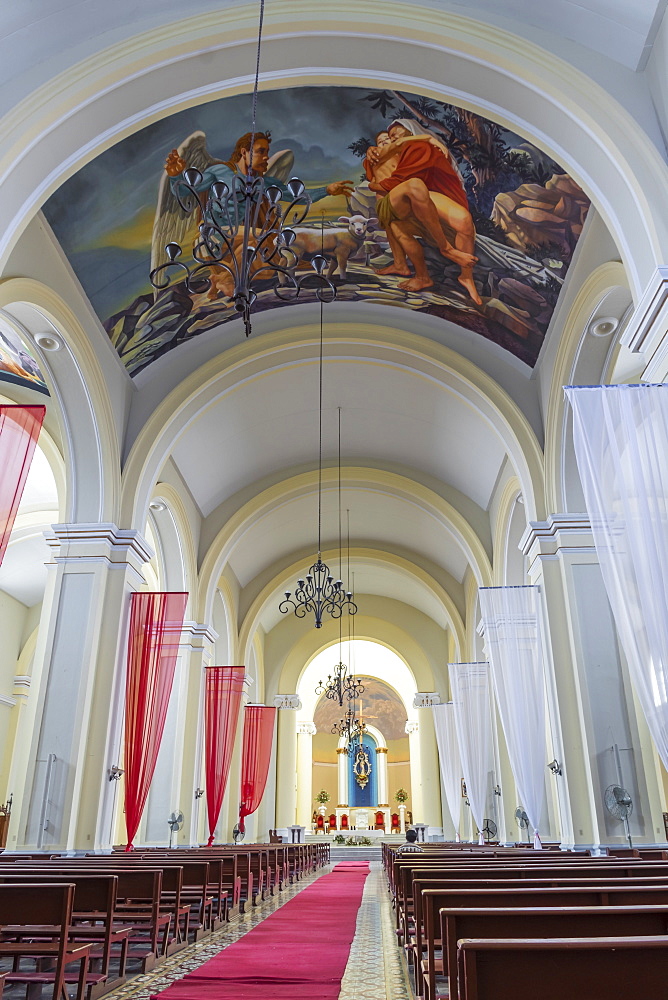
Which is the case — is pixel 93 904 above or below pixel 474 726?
below

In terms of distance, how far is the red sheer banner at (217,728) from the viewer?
12.9 meters

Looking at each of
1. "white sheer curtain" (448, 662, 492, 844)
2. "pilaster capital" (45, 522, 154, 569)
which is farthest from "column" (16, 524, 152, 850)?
"white sheer curtain" (448, 662, 492, 844)

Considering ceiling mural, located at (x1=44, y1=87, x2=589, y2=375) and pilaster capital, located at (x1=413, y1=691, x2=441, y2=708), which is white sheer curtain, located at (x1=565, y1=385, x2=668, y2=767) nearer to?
ceiling mural, located at (x1=44, y1=87, x2=589, y2=375)

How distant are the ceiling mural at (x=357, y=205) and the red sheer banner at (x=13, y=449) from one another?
2781 mm

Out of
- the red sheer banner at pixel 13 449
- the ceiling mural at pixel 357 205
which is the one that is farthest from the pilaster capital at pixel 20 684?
the red sheer banner at pixel 13 449

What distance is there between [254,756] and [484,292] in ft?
36.8

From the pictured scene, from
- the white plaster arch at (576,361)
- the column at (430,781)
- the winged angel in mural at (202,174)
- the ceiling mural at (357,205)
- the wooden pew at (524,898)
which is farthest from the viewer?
the column at (430,781)

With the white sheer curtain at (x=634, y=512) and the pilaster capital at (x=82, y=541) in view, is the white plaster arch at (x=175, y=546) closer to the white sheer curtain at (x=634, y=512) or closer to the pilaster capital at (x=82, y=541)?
the pilaster capital at (x=82, y=541)

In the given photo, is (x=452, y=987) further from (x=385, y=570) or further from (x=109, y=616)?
(x=385, y=570)

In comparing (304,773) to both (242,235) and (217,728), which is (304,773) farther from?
(242,235)

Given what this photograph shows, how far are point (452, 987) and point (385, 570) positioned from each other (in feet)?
55.8

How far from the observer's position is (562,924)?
236 cm

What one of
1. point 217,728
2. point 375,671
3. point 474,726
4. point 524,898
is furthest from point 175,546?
point 375,671

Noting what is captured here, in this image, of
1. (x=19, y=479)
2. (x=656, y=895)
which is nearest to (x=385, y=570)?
(x=19, y=479)
